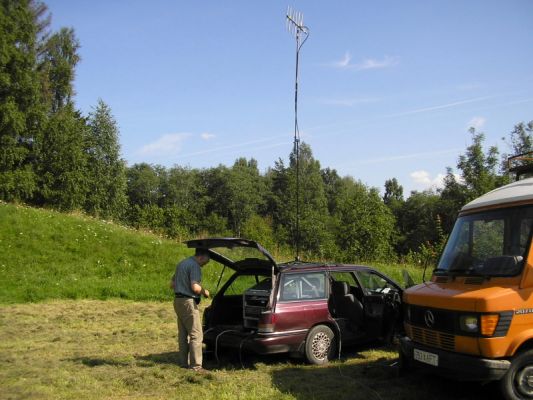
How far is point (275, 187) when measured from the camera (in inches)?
3664

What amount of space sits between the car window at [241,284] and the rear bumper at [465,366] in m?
3.25

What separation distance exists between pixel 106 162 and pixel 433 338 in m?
54.0

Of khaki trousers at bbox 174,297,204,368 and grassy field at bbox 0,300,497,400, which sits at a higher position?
khaki trousers at bbox 174,297,204,368

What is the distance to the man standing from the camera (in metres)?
7.85

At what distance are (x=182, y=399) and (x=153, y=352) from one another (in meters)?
3.04

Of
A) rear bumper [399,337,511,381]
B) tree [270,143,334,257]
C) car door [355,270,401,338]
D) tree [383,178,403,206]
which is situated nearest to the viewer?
rear bumper [399,337,511,381]

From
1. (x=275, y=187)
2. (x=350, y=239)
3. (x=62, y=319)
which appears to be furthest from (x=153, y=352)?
(x=275, y=187)

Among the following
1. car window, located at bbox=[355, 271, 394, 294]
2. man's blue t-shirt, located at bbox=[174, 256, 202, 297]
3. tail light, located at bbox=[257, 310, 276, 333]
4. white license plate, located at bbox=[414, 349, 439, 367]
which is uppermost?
man's blue t-shirt, located at bbox=[174, 256, 202, 297]

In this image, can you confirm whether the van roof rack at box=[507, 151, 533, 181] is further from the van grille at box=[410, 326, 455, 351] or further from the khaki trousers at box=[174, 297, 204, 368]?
the khaki trousers at box=[174, 297, 204, 368]

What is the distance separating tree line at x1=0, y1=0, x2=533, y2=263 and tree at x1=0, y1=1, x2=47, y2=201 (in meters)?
0.07

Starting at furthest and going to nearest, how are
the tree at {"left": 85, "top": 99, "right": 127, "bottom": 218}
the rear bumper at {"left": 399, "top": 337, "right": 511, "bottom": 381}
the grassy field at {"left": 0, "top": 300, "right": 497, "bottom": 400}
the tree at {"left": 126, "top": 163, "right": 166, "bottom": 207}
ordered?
the tree at {"left": 126, "top": 163, "right": 166, "bottom": 207} → the tree at {"left": 85, "top": 99, "right": 127, "bottom": 218} → the grassy field at {"left": 0, "top": 300, "right": 497, "bottom": 400} → the rear bumper at {"left": 399, "top": 337, "right": 511, "bottom": 381}

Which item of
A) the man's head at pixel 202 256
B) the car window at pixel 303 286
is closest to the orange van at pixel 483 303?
the car window at pixel 303 286

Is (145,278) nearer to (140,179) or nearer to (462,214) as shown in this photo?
(462,214)

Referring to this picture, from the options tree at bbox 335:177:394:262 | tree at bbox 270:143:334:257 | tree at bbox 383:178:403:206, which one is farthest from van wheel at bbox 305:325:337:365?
tree at bbox 383:178:403:206
